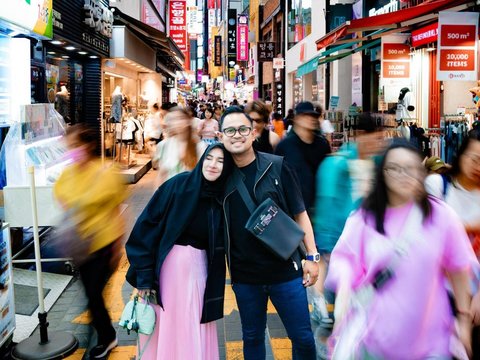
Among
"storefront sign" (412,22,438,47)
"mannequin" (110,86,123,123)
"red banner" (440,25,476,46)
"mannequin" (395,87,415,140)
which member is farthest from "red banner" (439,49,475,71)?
"mannequin" (110,86,123,123)

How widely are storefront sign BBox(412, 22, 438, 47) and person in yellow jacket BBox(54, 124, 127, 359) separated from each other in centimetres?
839

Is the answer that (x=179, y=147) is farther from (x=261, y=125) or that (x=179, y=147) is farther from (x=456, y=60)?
(x=456, y=60)

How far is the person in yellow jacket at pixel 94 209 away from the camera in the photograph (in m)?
4.47

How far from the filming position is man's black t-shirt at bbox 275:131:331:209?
5.38 meters

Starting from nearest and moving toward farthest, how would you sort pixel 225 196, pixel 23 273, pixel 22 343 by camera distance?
1. pixel 225 196
2. pixel 22 343
3. pixel 23 273

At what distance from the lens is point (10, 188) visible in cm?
629

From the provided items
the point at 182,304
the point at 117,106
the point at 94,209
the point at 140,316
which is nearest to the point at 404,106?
the point at 117,106

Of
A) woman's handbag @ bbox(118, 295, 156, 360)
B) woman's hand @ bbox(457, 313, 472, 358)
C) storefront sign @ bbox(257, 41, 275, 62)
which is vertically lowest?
woman's handbag @ bbox(118, 295, 156, 360)

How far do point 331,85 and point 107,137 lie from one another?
8.66m

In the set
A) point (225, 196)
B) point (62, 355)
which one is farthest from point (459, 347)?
point (62, 355)

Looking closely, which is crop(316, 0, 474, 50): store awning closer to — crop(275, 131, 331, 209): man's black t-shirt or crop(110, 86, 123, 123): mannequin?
crop(275, 131, 331, 209): man's black t-shirt

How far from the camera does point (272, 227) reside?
3.38 metres

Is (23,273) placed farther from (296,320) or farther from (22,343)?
(296,320)

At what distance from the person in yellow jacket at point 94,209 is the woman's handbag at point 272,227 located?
58.9 inches
